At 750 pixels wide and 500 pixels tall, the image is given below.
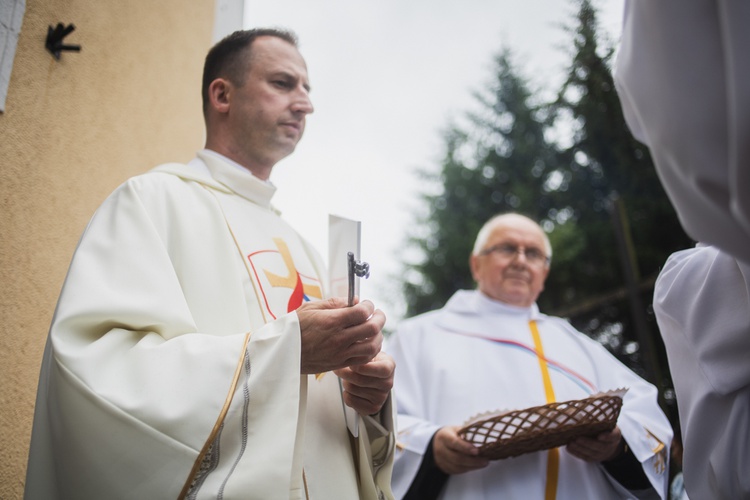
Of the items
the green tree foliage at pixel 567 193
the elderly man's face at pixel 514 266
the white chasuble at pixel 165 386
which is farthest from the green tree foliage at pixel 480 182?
the white chasuble at pixel 165 386

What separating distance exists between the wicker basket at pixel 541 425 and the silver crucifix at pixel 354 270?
1.07m

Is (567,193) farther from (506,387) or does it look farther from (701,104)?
(701,104)

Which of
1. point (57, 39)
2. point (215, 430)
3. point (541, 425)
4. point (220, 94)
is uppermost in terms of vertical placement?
point (57, 39)

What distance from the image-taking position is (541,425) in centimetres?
242

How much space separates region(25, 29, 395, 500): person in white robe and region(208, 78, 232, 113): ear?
42 cm

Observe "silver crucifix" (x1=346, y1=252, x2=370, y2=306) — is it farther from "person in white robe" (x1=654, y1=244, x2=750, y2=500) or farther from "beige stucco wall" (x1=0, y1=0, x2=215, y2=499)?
"beige stucco wall" (x1=0, y1=0, x2=215, y2=499)

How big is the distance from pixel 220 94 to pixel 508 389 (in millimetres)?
2106

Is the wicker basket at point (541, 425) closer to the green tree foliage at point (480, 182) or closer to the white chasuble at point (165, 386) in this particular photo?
the white chasuble at point (165, 386)

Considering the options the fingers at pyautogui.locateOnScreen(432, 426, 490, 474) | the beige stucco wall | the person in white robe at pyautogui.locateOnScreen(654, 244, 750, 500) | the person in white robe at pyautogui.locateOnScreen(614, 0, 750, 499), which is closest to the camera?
the person in white robe at pyautogui.locateOnScreen(614, 0, 750, 499)

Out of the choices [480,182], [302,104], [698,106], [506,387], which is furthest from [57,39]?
[480,182]

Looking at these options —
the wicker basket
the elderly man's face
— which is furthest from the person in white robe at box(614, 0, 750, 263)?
the elderly man's face

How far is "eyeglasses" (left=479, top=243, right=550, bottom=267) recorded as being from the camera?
3990 mm

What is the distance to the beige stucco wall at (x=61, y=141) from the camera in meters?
2.20

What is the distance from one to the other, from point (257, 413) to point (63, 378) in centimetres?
48
